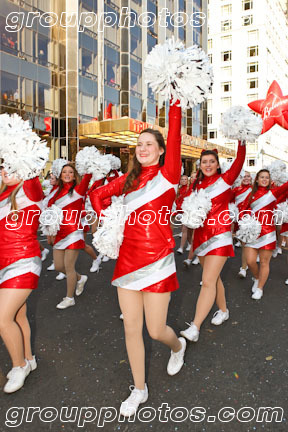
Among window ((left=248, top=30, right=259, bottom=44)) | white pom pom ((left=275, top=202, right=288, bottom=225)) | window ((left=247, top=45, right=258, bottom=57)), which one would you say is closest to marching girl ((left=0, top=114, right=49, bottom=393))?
white pom pom ((left=275, top=202, right=288, bottom=225))

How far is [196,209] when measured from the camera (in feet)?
10.7

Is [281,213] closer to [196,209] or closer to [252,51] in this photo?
[196,209]

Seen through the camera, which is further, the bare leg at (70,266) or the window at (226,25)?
the window at (226,25)

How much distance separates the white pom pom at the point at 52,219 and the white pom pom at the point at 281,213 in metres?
2.86

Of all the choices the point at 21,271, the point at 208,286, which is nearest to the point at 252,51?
the point at 208,286

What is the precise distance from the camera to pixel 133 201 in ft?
7.89

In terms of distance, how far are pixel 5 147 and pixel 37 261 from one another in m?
0.86

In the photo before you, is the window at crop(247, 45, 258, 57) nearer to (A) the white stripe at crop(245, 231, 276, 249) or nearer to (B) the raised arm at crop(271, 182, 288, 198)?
(B) the raised arm at crop(271, 182, 288, 198)

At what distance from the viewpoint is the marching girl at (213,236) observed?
3371 millimetres

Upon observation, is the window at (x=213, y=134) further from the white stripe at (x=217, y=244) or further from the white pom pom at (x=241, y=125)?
the white stripe at (x=217, y=244)

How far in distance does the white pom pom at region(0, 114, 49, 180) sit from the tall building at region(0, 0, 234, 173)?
17.4m

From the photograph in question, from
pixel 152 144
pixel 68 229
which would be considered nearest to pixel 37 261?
pixel 152 144

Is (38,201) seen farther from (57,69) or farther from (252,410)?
(57,69)

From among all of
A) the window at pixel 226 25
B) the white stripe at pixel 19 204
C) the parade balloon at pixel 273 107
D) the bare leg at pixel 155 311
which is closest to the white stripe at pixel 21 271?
the white stripe at pixel 19 204
